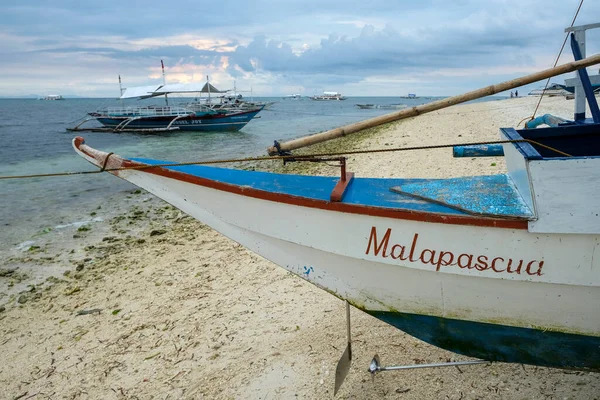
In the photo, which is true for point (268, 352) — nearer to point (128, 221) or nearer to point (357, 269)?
point (357, 269)

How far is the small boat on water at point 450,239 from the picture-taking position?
2494 mm

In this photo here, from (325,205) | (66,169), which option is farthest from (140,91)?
(325,205)

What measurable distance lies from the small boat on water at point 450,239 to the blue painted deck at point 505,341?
11 millimetres

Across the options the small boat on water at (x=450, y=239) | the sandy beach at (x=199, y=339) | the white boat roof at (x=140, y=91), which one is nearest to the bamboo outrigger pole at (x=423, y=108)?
the small boat on water at (x=450, y=239)

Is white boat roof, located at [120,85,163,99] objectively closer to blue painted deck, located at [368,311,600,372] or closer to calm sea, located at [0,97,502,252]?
calm sea, located at [0,97,502,252]

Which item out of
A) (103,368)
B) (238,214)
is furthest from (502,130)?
(103,368)

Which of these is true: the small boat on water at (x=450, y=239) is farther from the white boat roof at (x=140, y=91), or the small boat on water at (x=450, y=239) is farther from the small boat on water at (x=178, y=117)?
the white boat roof at (x=140, y=91)

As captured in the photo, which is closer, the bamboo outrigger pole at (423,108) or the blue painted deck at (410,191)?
the blue painted deck at (410,191)

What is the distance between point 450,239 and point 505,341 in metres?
0.98

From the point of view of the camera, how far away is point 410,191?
3.02 metres

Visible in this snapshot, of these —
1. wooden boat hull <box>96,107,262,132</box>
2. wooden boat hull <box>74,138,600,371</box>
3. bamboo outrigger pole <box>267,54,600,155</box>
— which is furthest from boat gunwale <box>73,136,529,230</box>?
wooden boat hull <box>96,107,262,132</box>

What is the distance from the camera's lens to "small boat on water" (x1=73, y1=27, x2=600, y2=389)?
2.49 meters

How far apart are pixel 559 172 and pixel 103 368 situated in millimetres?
4563

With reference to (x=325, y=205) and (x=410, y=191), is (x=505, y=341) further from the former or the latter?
(x=325, y=205)
